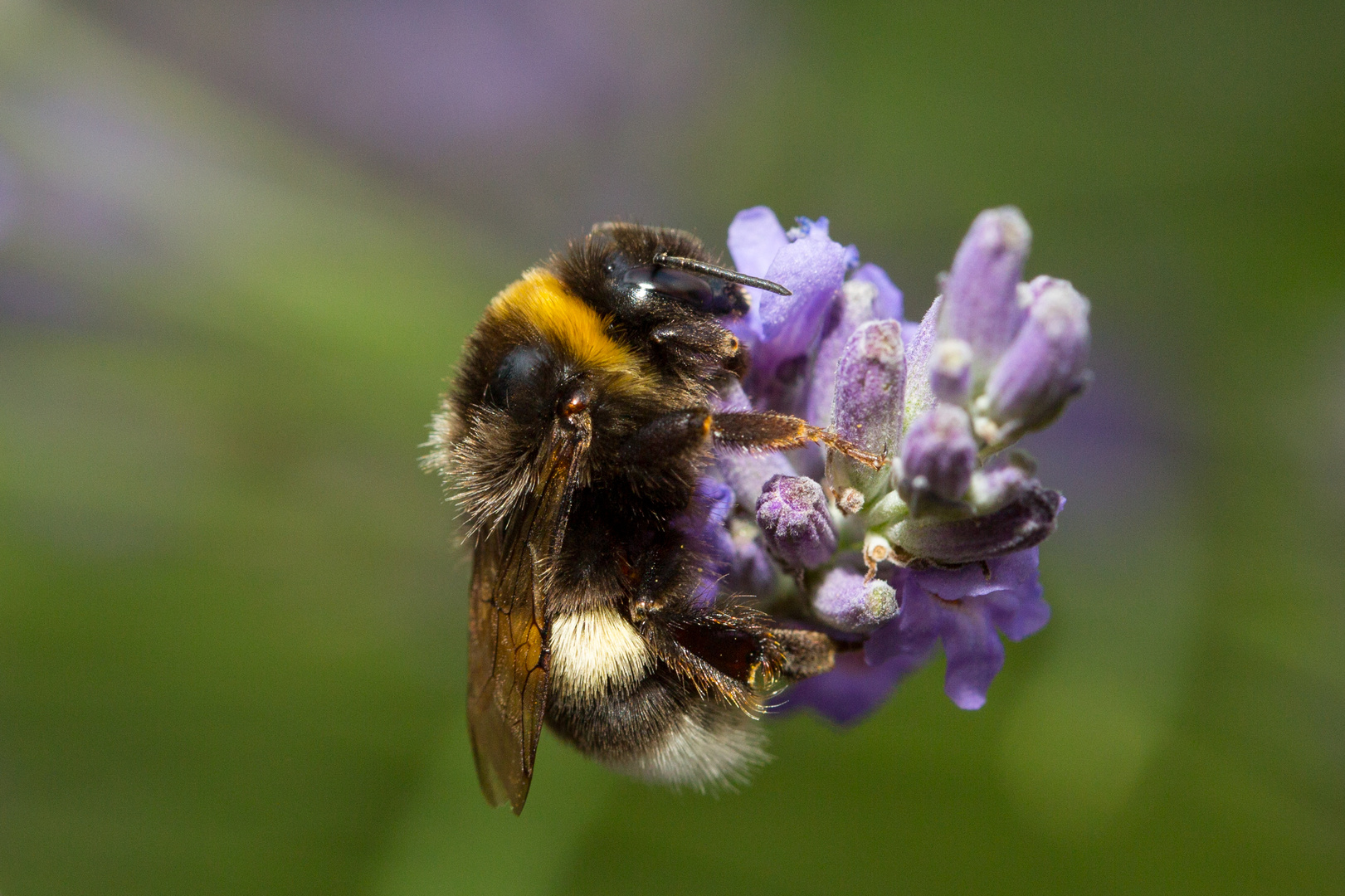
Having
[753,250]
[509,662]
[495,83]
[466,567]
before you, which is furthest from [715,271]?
[495,83]

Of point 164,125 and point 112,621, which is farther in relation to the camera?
point 164,125

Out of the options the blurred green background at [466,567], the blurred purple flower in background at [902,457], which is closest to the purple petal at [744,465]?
the blurred purple flower in background at [902,457]

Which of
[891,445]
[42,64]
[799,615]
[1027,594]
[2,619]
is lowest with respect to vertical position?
[2,619]

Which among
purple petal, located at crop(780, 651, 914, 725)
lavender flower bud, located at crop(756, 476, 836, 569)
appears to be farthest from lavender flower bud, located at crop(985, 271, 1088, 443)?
purple petal, located at crop(780, 651, 914, 725)

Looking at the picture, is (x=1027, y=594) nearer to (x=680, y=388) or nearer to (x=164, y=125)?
(x=680, y=388)

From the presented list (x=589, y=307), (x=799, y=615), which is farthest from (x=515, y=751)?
(x=589, y=307)

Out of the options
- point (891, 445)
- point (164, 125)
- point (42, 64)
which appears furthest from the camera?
point (164, 125)

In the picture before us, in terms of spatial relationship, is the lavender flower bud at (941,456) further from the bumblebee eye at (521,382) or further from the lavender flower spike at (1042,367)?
the bumblebee eye at (521,382)
